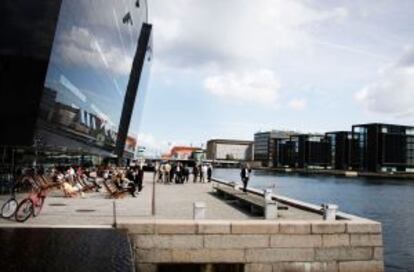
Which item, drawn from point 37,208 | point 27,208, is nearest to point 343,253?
point 27,208

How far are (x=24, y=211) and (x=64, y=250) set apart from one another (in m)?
4.79

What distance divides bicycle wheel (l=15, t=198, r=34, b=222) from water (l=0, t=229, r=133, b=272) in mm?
1755

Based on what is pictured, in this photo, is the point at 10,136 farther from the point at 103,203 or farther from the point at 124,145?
the point at 124,145

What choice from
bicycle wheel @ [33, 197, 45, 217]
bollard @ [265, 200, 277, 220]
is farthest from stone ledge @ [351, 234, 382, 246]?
bicycle wheel @ [33, 197, 45, 217]

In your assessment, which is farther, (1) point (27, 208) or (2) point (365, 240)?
(1) point (27, 208)

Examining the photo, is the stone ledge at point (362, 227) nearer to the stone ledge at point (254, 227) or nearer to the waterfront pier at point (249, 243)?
the waterfront pier at point (249, 243)

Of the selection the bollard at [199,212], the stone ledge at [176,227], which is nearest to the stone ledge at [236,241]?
the stone ledge at [176,227]

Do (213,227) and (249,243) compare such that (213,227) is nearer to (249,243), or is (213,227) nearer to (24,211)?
(249,243)

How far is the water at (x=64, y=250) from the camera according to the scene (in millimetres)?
11852

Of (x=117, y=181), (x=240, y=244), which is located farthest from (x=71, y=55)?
(x=240, y=244)

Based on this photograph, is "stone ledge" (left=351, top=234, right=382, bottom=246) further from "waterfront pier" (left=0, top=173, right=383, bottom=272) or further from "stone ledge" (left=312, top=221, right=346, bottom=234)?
"stone ledge" (left=312, top=221, right=346, bottom=234)

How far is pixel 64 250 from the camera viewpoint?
1316cm

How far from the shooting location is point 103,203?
968 inches

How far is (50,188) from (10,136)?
349 cm
